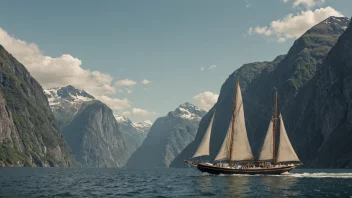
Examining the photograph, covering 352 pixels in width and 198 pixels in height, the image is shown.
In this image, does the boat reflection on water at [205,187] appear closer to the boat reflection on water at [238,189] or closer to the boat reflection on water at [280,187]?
the boat reflection on water at [238,189]

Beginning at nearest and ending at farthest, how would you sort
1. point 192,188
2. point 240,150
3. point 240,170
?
1. point 192,188
2. point 240,150
3. point 240,170

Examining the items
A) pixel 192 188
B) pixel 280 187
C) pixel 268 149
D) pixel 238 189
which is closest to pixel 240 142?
pixel 268 149

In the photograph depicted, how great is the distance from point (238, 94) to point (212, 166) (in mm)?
19561

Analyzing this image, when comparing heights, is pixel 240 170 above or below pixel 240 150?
below

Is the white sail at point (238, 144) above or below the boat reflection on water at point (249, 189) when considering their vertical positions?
above

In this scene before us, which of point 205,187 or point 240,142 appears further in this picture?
point 240,142

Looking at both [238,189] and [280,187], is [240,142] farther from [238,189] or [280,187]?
[238,189]

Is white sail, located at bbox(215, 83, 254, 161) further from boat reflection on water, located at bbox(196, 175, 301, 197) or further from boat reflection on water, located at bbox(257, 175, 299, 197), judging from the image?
boat reflection on water, located at bbox(196, 175, 301, 197)

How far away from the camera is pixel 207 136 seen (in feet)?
308

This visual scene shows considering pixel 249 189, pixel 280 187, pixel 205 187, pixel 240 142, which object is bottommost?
pixel 205 187

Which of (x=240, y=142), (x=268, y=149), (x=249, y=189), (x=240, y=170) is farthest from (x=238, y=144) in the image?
(x=249, y=189)

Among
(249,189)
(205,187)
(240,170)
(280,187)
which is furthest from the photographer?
(240,170)

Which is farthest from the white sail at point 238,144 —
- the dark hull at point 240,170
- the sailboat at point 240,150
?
the dark hull at point 240,170

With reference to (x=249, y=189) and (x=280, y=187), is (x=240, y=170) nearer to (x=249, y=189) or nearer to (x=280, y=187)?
(x=280, y=187)
